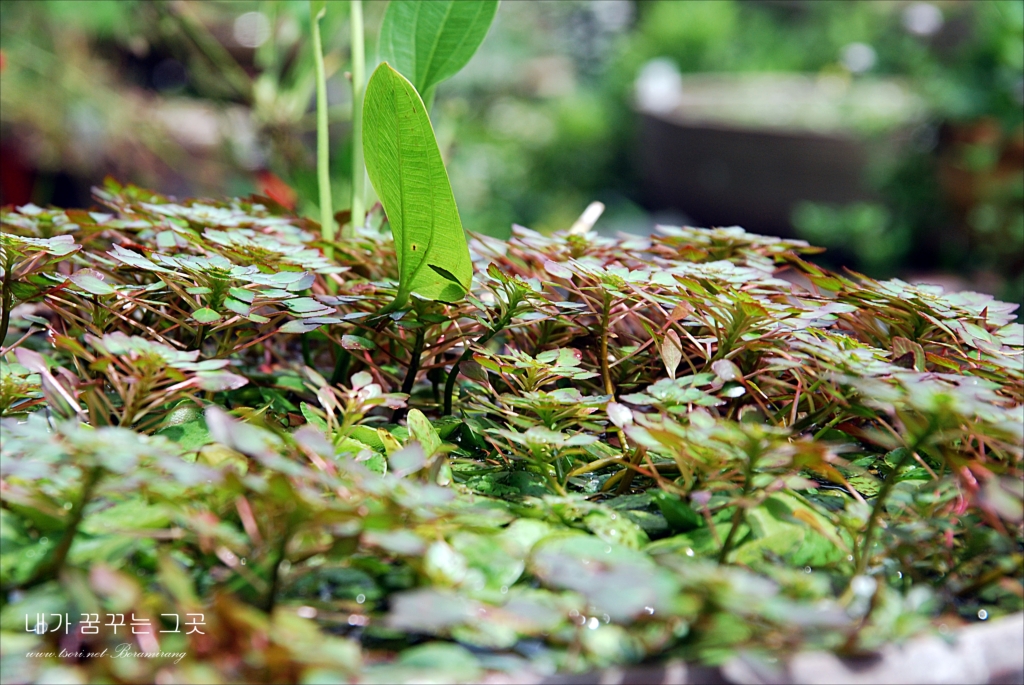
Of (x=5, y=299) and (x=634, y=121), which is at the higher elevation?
(x=5, y=299)

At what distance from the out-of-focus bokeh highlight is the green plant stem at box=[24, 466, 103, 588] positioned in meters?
0.65

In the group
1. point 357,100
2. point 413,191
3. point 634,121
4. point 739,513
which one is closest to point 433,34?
point 357,100

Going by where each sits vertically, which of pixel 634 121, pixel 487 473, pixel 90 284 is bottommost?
pixel 634 121

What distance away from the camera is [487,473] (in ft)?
1.38

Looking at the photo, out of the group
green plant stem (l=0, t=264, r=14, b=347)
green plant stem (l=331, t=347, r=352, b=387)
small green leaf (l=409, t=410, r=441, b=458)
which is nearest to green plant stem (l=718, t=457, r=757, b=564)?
small green leaf (l=409, t=410, r=441, b=458)

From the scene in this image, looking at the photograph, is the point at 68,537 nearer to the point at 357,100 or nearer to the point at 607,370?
the point at 607,370

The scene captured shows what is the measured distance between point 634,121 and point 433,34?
4.59m

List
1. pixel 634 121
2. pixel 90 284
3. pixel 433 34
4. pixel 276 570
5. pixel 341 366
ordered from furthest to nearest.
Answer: pixel 634 121, pixel 433 34, pixel 341 366, pixel 90 284, pixel 276 570

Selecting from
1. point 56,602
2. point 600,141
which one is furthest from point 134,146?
point 600,141

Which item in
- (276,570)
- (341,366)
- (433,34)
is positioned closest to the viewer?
(276,570)

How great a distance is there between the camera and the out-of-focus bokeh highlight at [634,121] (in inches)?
78.7

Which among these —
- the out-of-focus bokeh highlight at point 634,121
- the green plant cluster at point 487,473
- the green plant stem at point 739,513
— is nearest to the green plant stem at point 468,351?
the green plant cluster at point 487,473

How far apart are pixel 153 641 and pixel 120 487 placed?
51 millimetres

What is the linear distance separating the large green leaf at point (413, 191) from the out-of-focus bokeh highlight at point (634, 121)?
44 cm
